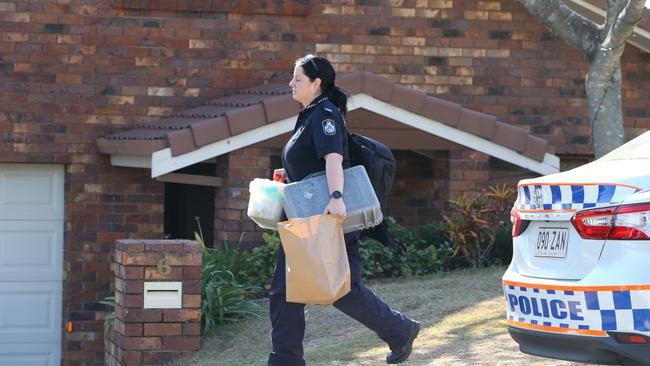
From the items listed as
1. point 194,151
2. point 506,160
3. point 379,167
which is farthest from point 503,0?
point 379,167

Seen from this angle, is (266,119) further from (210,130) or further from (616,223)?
(616,223)

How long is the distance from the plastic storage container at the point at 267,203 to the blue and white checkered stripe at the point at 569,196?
1.23 meters

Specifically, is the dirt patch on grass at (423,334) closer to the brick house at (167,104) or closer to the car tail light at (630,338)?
the car tail light at (630,338)

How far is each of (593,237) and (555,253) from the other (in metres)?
0.29

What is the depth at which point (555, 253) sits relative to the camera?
617cm

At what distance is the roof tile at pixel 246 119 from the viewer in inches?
445

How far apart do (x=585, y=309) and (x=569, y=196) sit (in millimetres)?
553

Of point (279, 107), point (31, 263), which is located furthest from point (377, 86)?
point (31, 263)

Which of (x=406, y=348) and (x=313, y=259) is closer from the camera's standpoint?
(x=313, y=259)

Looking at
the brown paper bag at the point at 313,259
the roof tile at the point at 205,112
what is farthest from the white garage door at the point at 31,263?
the brown paper bag at the point at 313,259

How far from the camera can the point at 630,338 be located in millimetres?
5758

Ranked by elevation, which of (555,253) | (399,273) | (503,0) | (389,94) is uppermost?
(503,0)

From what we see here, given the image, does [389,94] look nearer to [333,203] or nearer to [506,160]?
[506,160]

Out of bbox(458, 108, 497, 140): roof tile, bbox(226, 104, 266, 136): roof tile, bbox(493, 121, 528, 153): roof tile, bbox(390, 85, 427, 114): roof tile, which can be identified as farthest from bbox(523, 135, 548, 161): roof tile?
bbox(226, 104, 266, 136): roof tile
